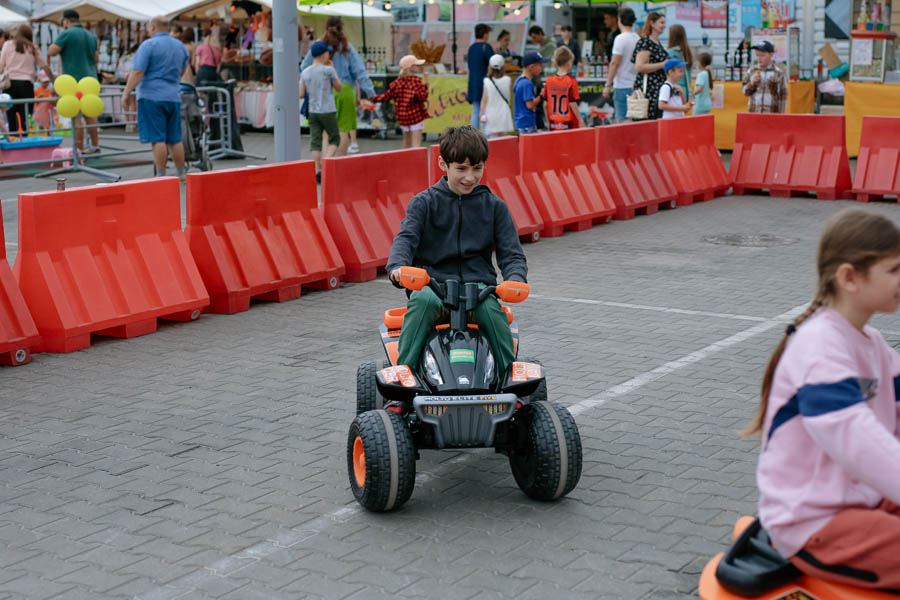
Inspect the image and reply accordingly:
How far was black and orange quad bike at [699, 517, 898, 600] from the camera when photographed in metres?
3.16

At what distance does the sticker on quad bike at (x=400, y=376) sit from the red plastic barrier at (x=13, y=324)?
3383 millimetres

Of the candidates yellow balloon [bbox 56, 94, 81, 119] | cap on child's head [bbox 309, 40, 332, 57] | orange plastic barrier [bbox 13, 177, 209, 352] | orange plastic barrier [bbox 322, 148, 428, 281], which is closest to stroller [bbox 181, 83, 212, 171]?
yellow balloon [bbox 56, 94, 81, 119]

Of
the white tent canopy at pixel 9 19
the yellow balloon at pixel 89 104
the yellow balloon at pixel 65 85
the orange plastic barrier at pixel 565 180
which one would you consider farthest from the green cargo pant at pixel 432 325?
the white tent canopy at pixel 9 19

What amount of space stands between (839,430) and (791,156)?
1295 centimetres

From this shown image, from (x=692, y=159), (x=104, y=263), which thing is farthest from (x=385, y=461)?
(x=692, y=159)

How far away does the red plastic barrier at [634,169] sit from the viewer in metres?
13.6

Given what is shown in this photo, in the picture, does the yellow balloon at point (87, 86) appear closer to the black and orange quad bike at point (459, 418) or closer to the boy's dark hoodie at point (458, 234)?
the boy's dark hoodie at point (458, 234)

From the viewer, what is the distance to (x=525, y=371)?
5.18m

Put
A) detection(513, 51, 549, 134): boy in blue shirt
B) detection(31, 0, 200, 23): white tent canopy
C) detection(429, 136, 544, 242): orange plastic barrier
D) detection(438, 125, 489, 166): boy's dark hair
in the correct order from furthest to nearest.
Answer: detection(31, 0, 200, 23): white tent canopy
detection(513, 51, 549, 134): boy in blue shirt
detection(429, 136, 544, 242): orange plastic barrier
detection(438, 125, 489, 166): boy's dark hair

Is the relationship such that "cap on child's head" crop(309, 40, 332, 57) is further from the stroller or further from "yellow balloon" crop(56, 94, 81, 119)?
"yellow balloon" crop(56, 94, 81, 119)

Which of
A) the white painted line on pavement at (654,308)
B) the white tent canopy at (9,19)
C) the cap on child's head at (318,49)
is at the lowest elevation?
the white painted line on pavement at (654,308)

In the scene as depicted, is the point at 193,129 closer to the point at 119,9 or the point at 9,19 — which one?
the point at 119,9

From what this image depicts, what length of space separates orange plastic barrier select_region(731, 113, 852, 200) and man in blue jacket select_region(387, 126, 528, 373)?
10.4m

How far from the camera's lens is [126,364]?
764 cm
